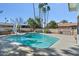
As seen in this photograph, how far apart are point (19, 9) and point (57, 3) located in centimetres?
75

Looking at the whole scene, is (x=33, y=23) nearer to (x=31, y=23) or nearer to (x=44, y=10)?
(x=31, y=23)

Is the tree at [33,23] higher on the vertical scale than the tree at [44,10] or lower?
lower

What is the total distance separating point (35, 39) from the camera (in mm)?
3705

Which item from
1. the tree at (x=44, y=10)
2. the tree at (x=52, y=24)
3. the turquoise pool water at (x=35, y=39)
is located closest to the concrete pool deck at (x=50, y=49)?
the turquoise pool water at (x=35, y=39)

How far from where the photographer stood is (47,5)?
3.69 meters

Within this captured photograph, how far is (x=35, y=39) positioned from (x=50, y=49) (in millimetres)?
348

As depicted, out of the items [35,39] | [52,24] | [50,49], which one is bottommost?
[50,49]

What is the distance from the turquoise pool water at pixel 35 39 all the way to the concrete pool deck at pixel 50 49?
7 cm

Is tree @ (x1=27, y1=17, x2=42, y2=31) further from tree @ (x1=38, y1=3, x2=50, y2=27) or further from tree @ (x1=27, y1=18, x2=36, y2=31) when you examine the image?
tree @ (x1=38, y1=3, x2=50, y2=27)

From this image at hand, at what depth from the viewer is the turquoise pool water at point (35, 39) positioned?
369 cm

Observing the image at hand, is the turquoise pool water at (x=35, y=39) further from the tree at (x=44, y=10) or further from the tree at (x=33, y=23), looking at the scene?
the tree at (x=44, y=10)

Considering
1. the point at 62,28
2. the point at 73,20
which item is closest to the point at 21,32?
the point at 62,28

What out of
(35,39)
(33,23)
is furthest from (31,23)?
(35,39)

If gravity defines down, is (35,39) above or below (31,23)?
below
